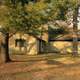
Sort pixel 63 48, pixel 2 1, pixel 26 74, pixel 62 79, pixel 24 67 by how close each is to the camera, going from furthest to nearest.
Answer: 1. pixel 63 48
2. pixel 24 67
3. pixel 2 1
4. pixel 26 74
5. pixel 62 79

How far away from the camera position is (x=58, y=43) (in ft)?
150

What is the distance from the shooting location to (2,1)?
22484 mm

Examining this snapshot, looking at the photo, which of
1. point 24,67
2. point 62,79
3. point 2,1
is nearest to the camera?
point 62,79

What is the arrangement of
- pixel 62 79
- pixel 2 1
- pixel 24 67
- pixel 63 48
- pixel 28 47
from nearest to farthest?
1. pixel 62 79
2. pixel 2 1
3. pixel 24 67
4. pixel 28 47
5. pixel 63 48

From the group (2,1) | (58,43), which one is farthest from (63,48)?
(2,1)

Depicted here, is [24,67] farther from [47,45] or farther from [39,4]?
[47,45]

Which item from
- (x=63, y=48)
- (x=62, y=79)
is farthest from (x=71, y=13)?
(x=63, y=48)

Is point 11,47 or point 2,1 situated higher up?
point 2,1

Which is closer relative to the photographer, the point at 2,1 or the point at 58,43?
the point at 2,1

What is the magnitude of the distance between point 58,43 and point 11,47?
25.7ft

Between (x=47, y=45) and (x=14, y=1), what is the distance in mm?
24167

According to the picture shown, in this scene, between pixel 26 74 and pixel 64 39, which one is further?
pixel 64 39

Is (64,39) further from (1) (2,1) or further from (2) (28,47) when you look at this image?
(1) (2,1)

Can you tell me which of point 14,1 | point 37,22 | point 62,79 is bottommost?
point 62,79
